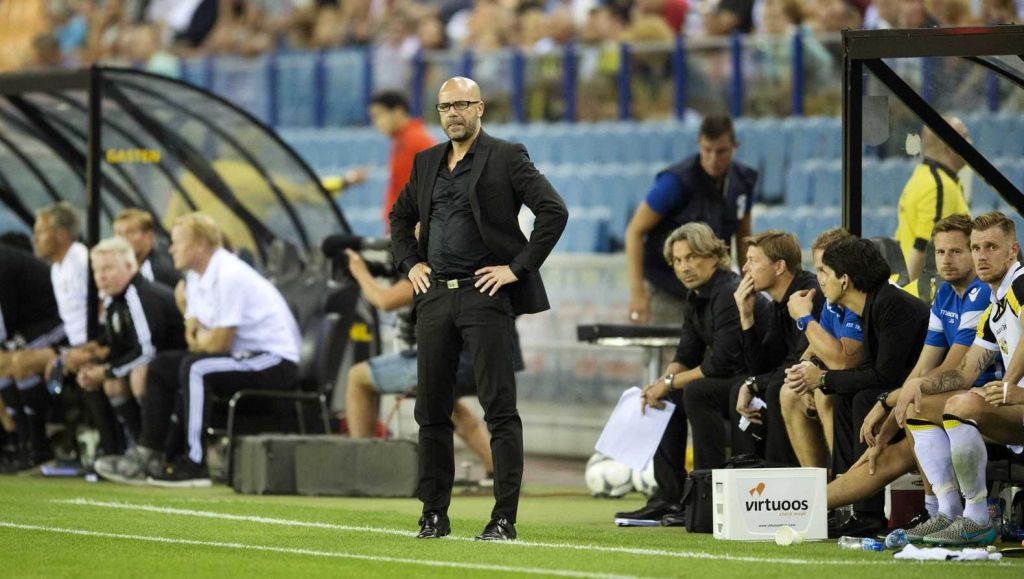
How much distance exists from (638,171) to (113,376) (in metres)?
4.97

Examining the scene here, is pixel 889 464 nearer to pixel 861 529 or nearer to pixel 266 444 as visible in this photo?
pixel 861 529

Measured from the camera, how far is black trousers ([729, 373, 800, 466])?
9.07 metres

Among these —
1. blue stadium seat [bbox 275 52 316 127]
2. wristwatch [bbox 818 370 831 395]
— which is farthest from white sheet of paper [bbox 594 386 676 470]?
blue stadium seat [bbox 275 52 316 127]

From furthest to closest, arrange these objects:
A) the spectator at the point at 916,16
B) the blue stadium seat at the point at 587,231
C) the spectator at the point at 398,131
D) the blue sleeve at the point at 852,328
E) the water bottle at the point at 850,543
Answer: the blue stadium seat at the point at 587,231 → the spectator at the point at 398,131 → the spectator at the point at 916,16 → the blue sleeve at the point at 852,328 → the water bottle at the point at 850,543

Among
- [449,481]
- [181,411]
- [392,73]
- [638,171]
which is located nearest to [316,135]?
[392,73]

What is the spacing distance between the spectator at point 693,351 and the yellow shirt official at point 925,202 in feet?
3.28

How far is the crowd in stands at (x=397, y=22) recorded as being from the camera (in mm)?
14609

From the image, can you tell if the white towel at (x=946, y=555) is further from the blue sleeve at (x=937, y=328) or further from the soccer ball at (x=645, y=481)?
the soccer ball at (x=645, y=481)

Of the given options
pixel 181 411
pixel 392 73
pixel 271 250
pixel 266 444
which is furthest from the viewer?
pixel 392 73

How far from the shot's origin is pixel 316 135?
18141 millimetres

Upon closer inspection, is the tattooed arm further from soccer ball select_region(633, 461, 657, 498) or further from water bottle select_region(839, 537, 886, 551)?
soccer ball select_region(633, 461, 657, 498)

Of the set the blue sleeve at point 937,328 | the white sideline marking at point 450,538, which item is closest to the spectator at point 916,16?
the blue sleeve at point 937,328

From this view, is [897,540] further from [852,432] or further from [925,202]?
[925,202]

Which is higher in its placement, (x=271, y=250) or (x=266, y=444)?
(x=271, y=250)
